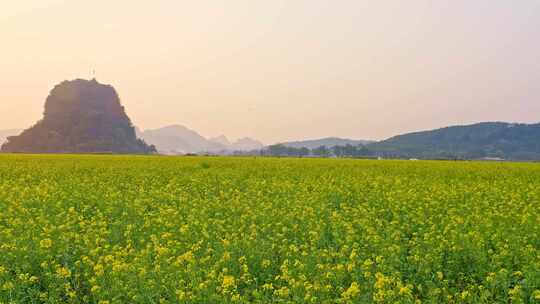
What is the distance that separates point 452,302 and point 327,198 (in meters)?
10.9

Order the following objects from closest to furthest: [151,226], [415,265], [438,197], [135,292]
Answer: [135,292] → [415,265] → [151,226] → [438,197]

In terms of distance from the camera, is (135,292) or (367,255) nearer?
(135,292)

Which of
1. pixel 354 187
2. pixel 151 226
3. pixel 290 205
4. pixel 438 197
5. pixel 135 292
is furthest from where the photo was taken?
pixel 354 187

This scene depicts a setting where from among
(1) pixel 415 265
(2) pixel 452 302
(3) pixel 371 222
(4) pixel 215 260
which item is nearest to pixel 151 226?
(4) pixel 215 260

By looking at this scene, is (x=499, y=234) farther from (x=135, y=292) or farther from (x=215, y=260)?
(x=135, y=292)

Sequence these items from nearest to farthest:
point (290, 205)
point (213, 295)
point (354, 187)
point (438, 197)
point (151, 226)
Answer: point (213, 295) → point (151, 226) → point (290, 205) → point (438, 197) → point (354, 187)

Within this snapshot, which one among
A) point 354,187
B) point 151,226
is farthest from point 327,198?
point 151,226

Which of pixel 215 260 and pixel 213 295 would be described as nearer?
pixel 213 295

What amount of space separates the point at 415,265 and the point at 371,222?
3891mm

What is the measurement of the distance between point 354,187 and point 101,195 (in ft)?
32.5

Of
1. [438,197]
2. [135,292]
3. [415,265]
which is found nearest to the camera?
[135,292]

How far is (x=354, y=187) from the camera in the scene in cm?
2092

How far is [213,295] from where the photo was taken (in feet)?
22.8

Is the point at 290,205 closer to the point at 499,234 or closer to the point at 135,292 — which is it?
the point at 499,234
